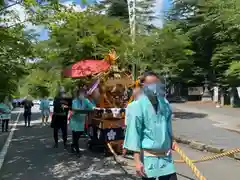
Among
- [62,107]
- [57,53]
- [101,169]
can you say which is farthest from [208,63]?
[101,169]

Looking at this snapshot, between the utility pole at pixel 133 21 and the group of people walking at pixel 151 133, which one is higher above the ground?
the utility pole at pixel 133 21

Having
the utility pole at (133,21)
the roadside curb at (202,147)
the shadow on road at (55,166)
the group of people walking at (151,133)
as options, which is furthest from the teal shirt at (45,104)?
the group of people walking at (151,133)

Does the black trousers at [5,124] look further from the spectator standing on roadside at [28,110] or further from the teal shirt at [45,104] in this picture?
the teal shirt at [45,104]

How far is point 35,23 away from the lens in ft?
32.4

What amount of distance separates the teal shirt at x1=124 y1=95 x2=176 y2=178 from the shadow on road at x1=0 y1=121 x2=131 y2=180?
10.7ft

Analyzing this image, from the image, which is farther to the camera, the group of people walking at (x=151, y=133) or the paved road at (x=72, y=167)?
the paved road at (x=72, y=167)

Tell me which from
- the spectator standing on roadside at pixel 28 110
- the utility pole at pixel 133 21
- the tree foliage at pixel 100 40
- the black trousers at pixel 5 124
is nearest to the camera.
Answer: the tree foliage at pixel 100 40

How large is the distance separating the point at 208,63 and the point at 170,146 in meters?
39.1

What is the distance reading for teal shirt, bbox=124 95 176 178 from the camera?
399 cm

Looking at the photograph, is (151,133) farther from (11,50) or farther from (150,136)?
(11,50)

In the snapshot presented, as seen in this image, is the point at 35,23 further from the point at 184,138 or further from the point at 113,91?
the point at 184,138

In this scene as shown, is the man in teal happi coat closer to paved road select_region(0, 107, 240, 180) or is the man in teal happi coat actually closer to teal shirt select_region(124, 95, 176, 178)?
teal shirt select_region(124, 95, 176, 178)

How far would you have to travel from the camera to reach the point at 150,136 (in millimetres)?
4012

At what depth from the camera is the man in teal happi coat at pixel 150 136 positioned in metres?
3.99
